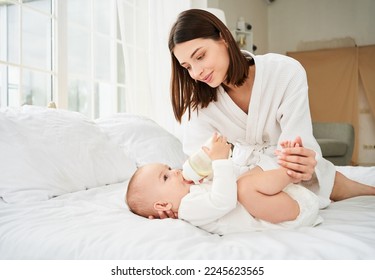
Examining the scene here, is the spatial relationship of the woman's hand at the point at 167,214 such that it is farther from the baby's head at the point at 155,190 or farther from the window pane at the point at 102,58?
the window pane at the point at 102,58

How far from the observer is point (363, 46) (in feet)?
16.7

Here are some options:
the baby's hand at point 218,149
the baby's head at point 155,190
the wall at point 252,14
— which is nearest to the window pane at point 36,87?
the baby's head at point 155,190

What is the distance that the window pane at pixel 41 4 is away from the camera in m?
2.03

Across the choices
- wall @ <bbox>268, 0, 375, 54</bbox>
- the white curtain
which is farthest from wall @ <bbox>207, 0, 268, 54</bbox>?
the white curtain

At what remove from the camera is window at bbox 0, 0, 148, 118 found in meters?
1.92

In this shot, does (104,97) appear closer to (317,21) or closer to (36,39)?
(36,39)

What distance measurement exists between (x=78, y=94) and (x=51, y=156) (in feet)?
4.92

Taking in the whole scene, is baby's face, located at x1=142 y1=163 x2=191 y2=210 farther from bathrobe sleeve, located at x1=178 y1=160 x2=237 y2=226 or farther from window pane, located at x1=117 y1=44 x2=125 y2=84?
window pane, located at x1=117 y1=44 x2=125 y2=84

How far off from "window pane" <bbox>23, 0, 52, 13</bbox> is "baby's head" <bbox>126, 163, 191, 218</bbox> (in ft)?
5.06

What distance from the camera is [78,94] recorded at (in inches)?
104

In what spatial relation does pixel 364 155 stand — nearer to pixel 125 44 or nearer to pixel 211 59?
pixel 125 44

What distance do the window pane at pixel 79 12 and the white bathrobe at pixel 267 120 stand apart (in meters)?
1.77

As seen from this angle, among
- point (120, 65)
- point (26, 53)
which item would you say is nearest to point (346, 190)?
point (26, 53)

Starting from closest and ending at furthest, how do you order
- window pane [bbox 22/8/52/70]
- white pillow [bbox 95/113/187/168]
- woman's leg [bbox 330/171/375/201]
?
woman's leg [bbox 330/171/375/201], white pillow [bbox 95/113/187/168], window pane [bbox 22/8/52/70]
